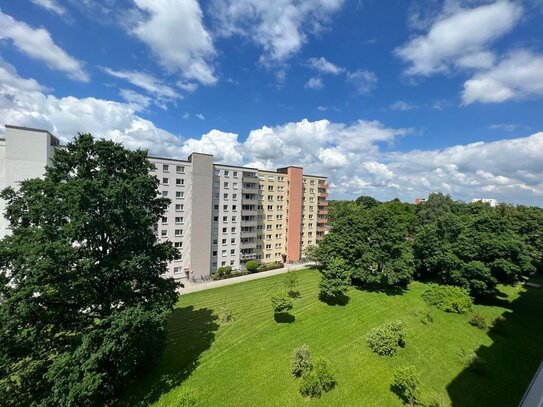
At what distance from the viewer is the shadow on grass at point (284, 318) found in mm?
29656

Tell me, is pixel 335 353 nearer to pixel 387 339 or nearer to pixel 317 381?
pixel 387 339

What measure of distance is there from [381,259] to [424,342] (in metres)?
14.6

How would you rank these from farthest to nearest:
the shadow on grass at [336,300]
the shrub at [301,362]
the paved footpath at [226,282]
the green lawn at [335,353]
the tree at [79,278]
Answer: the paved footpath at [226,282] → the shadow on grass at [336,300] → the shrub at [301,362] → the green lawn at [335,353] → the tree at [79,278]

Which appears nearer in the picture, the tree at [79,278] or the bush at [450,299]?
the tree at [79,278]

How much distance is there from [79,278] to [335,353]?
20962 mm

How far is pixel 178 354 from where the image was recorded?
23.2 metres

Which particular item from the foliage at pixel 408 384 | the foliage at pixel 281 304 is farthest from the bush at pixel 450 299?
the foliage at pixel 281 304

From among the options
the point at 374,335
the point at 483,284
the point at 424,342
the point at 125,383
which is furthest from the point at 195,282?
the point at 483,284

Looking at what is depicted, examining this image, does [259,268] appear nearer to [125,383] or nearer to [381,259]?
[381,259]

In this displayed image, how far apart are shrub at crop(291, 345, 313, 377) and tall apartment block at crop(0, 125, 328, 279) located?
21903 millimetres

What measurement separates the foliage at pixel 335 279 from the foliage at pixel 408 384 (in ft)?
48.0

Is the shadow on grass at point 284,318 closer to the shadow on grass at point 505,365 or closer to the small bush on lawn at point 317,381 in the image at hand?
the small bush on lawn at point 317,381

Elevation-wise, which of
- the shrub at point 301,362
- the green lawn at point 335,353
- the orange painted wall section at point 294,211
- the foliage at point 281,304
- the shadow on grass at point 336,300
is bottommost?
the green lawn at point 335,353

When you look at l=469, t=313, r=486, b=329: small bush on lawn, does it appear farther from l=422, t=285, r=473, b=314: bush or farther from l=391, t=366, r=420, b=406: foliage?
l=391, t=366, r=420, b=406: foliage
